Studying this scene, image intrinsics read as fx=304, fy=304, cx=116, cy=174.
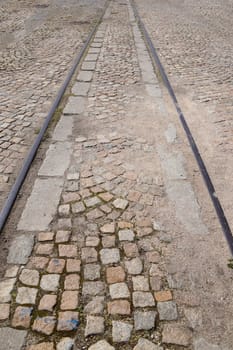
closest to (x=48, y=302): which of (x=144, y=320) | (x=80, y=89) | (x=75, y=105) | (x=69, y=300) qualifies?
(x=69, y=300)

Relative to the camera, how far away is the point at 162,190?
12.2ft

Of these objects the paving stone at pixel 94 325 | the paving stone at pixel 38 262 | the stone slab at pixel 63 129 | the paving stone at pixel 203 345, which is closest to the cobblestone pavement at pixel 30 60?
the stone slab at pixel 63 129

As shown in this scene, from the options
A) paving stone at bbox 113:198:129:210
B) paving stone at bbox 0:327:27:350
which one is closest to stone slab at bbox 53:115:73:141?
paving stone at bbox 113:198:129:210

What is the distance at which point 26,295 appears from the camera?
2568 millimetres

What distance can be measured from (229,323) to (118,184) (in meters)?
1.95

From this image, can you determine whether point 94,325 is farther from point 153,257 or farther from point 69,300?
point 153,257

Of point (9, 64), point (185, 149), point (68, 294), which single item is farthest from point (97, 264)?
point (9, 64)

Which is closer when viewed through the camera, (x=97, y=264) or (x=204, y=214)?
(x=97, y=264)

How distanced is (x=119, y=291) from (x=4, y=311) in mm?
950

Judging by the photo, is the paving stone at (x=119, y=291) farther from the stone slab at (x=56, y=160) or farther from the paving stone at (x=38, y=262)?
the stone slab at (x=56, y=160)

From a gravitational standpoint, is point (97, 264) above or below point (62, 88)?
below

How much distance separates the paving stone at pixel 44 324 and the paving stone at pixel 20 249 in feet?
1.97

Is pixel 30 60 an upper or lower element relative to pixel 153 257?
upper

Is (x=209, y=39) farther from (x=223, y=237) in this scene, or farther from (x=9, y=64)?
(x=223, y=237)
